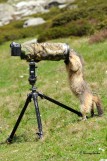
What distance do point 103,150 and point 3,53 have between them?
27373 mm

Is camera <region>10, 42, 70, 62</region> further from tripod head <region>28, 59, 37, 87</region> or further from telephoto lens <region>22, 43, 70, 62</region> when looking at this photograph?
tripod head <region>28, 59, 37, 87</region>

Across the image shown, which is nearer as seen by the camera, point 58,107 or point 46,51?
point 46,51

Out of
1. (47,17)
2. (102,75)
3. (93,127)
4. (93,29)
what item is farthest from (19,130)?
(47,17)

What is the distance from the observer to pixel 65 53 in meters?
11.8

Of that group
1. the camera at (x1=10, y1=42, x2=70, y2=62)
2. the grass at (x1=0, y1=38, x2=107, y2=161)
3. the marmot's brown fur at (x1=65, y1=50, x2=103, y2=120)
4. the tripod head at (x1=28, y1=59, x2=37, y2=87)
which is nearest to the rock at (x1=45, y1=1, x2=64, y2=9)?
the grass at (x1=0, y1=38, x2=107, y2=161)

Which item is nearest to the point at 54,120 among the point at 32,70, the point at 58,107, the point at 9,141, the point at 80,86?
the point at 58,107

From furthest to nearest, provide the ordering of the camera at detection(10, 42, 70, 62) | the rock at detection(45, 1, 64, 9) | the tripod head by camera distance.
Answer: the rock at detection(45, 1, 64, 9) < the camera at detection(10, 42, 70, 62) < the tripod head

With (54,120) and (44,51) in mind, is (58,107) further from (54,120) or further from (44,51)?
(44,51)

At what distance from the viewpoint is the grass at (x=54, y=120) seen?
10.5m

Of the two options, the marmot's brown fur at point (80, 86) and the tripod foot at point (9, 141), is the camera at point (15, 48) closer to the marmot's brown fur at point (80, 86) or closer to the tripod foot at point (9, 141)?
the marmot's brown fur at point (80, 86)

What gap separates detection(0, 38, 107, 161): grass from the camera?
1053cm

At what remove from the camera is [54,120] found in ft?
48.2

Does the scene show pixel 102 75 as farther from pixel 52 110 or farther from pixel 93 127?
pixel 93 127

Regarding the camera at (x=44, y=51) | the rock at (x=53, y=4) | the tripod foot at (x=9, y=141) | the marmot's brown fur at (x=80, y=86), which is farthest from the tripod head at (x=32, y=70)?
the rock at (x=53, y=4)
